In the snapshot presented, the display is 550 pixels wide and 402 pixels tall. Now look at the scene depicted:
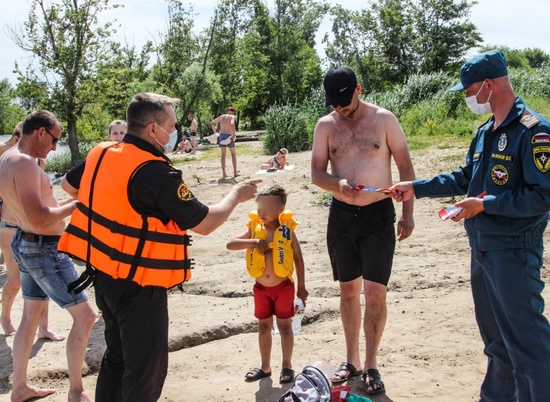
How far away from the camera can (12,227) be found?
6086mm

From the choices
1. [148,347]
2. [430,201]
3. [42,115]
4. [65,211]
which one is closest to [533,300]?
[148,347]

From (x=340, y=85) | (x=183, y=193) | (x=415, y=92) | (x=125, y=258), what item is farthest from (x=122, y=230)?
(x=415, y=92)

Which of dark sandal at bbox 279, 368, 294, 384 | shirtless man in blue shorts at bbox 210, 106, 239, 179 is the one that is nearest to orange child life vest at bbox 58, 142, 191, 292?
dark sandal at bbox 279, 368, 294, 384

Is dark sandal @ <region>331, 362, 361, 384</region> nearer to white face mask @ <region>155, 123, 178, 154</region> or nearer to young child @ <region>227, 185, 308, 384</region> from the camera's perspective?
young child @ <region>227, 185, 308, 384</region>

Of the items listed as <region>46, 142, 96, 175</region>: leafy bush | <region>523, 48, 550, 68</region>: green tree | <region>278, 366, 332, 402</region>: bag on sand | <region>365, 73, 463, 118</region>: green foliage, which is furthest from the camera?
<region>523, 48, 550, 68</region>: green tree

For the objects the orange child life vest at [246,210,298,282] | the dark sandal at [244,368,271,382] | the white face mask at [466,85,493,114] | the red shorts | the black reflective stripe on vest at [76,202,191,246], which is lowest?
the dark sandal at [244,368,271,382]

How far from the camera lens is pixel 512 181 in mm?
3406

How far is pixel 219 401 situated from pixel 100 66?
21.8m

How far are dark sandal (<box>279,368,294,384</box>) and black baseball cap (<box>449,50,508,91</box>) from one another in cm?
253

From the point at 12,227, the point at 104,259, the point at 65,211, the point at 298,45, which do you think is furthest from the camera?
the point at 298,45

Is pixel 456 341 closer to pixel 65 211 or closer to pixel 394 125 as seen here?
pixel 394 125

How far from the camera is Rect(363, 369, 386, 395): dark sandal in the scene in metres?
4.39

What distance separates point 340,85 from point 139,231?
2005mm

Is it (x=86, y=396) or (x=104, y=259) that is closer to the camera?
(x=104, y=259)
